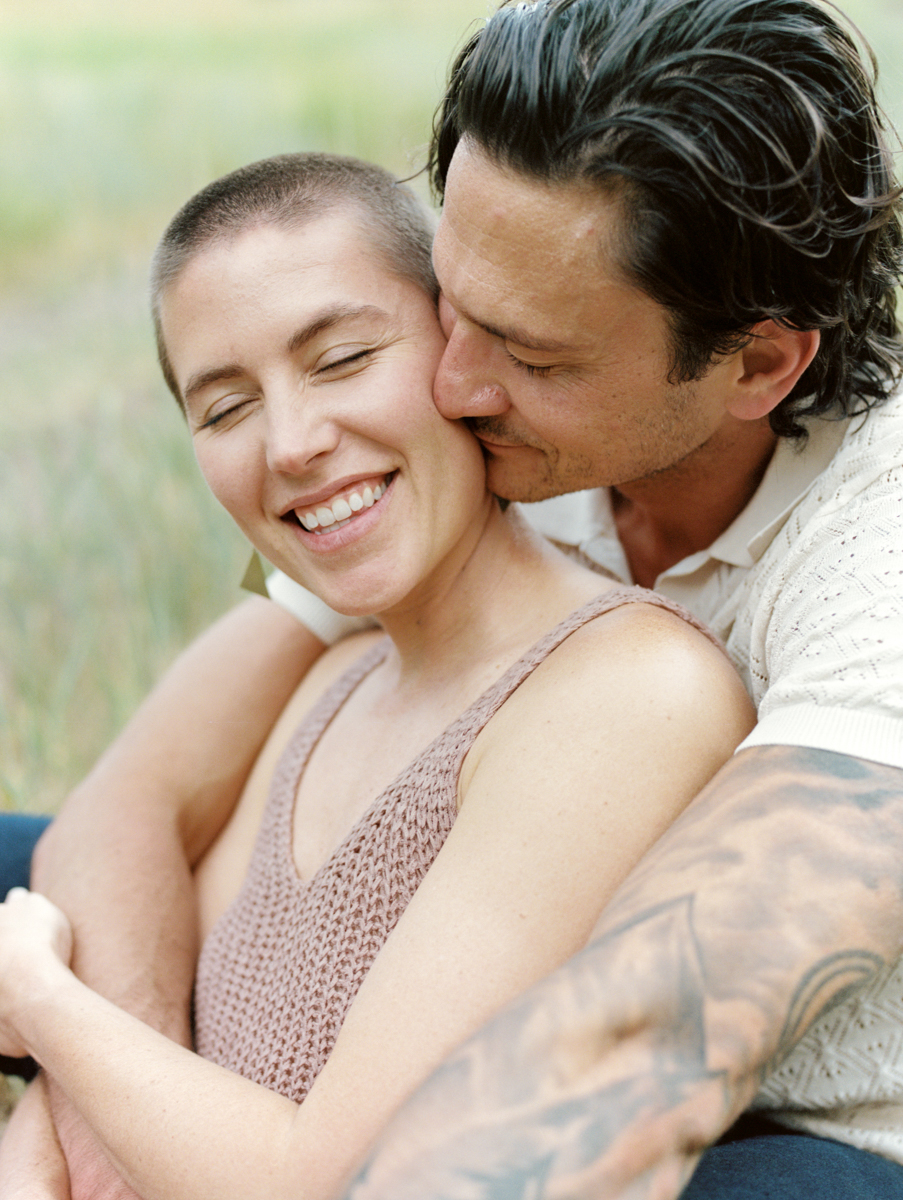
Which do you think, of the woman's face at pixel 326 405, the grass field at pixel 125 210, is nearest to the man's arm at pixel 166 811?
the woman's face at pixel 326 405

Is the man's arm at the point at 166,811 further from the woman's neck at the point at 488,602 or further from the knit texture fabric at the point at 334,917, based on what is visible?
the woman's neck at the point at 488,602

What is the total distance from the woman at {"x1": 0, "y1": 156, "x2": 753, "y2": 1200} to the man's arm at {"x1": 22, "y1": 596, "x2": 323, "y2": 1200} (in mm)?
74

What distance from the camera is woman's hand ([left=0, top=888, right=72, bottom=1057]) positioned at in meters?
1.76

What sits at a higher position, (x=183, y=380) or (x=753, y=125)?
(x=753, y=125)

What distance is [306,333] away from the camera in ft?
5.42

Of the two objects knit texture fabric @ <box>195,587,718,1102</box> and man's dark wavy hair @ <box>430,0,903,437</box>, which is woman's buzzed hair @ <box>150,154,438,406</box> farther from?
knit texture fabric @ <box>195,587,718,1102</box>

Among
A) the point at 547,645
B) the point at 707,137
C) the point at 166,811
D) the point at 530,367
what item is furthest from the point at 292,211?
the point at 166,811

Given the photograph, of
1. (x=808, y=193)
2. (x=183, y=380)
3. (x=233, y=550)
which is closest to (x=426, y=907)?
(x=183, y=380)

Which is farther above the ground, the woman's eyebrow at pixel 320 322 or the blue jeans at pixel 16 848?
the woman's eyebrow at pixel 320 322

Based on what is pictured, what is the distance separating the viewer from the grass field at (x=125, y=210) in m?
3.62

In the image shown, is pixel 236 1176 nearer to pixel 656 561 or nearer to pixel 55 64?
pixel 656 561

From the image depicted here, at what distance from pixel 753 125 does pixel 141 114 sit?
13.8 ft

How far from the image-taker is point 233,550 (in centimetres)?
360

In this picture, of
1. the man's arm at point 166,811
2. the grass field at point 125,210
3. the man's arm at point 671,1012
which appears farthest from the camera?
the grass field at point 125,210
